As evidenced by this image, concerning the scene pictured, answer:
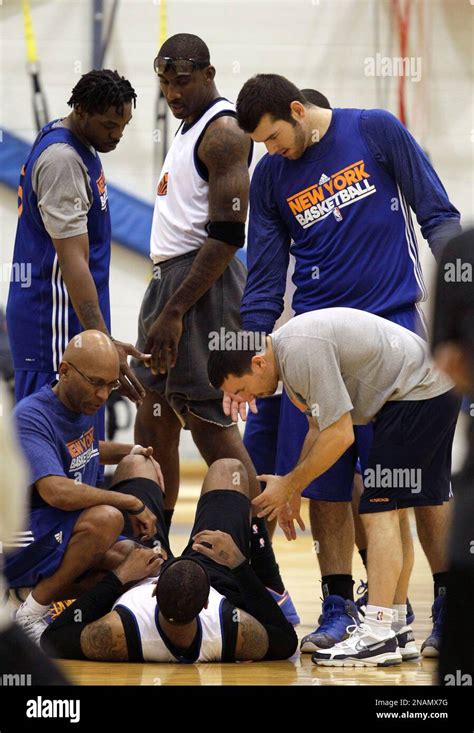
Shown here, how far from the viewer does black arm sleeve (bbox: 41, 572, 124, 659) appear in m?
3.26

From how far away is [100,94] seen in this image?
11.9ft

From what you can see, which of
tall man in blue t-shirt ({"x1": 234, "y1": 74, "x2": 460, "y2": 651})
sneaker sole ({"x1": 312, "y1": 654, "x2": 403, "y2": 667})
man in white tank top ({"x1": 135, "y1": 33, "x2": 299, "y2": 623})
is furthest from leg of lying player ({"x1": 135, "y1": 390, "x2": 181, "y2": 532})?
sneaker sole ({"x1": 312, "y1": 654, "x2": 403, "y2": 667})

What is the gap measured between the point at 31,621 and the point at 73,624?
0.62 feet

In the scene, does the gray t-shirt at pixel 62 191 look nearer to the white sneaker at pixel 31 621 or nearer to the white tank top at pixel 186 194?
the white tank top at pixel 186 194

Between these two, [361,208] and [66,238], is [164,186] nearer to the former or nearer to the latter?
[66,238]

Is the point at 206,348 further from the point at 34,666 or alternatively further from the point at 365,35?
the point at 365,35

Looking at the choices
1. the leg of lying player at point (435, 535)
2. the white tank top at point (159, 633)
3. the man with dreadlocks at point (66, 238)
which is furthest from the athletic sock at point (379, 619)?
the man with dreadlocks at point (66, 238)

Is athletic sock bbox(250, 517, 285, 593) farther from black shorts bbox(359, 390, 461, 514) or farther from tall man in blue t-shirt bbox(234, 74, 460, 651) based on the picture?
black shorts bbox(359, 390, 461, 514)

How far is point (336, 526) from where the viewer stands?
11.5 ft

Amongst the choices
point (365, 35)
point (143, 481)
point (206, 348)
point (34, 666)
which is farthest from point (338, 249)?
point (365, 35)

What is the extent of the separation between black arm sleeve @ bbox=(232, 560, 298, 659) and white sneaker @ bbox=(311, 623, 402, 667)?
0.10 m

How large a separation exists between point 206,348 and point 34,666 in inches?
98.1

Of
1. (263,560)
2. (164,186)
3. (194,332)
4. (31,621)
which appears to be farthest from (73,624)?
(164,186)

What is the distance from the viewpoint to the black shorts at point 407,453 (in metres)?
3.22
